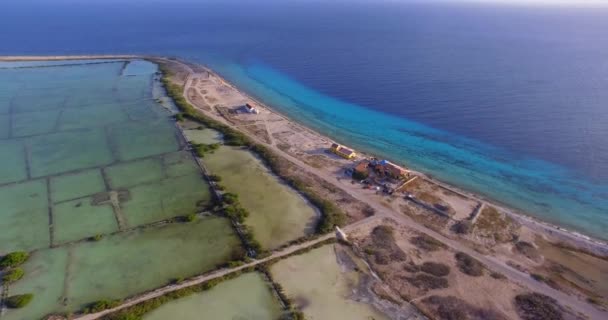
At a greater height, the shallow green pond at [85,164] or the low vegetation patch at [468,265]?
the low vegetation patch at [468,265]

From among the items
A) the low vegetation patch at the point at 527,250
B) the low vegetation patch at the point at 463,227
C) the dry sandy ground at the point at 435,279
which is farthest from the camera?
the low vegetation patch at the point at 463,227

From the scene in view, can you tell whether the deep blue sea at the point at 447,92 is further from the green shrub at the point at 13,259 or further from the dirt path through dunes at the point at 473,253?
the green shrub at the point at 13,259

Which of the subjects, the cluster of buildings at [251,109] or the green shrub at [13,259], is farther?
the cluster of buildings at [251,109]

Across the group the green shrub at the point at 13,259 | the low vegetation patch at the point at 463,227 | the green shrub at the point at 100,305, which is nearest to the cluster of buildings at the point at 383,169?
the low vegetation patch at the point at 463,227

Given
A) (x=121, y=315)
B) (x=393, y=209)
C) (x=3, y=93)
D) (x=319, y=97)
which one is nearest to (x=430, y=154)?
(x=393, y=209)

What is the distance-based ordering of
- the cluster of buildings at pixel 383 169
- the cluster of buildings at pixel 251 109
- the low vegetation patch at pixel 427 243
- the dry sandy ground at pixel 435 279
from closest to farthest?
the dry sandy ground at pixel 435 279 < the low vegetation patch at pixel 427 243 < the cluster of buildings at pixel 383 169 < the cluster of buildings at pixel 251 109

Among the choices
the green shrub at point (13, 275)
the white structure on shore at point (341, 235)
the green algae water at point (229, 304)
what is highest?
the white structure on shore at point (341, 235)
